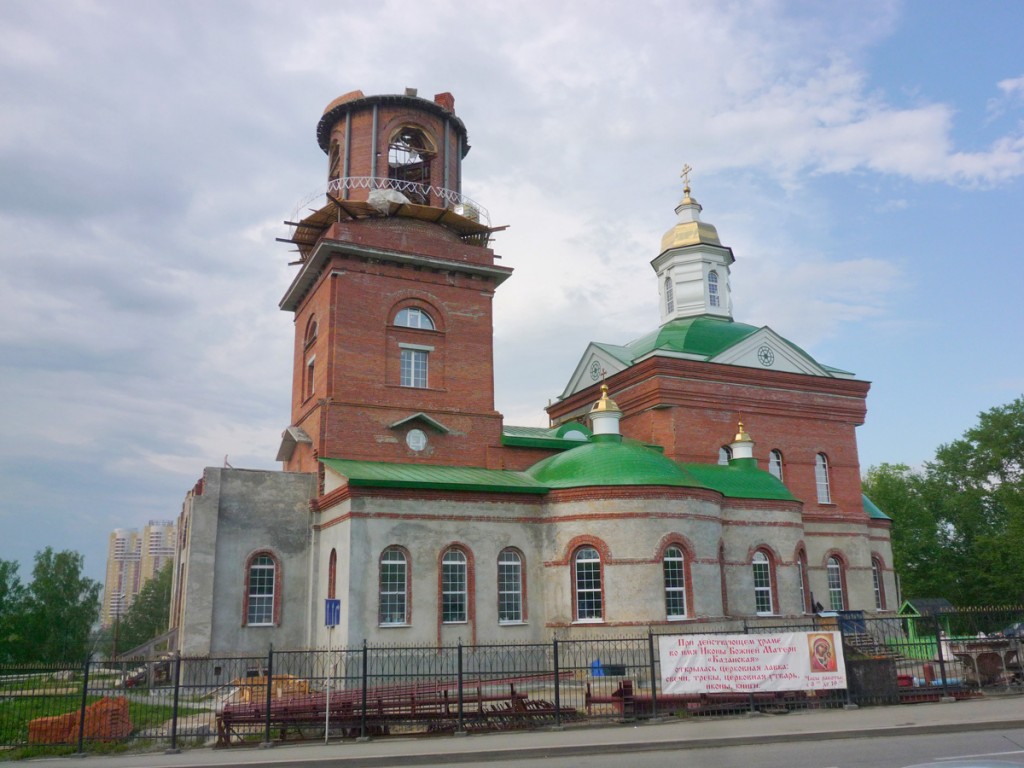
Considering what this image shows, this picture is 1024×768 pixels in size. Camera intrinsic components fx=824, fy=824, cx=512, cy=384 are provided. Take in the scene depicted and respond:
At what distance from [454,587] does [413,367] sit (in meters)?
7.47

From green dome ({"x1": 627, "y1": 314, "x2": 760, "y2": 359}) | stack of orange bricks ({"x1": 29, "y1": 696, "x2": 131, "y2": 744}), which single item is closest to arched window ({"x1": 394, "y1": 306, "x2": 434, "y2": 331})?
green dome ({"x1": 627, "y1": 314, "x2": 760, "y2": 359})

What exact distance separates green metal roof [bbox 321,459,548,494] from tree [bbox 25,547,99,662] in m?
38.3

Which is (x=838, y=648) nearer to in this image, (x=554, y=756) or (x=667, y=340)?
(x=554, y=756)

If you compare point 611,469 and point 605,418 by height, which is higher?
point 605,418

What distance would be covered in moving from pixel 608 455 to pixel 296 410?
38.0ft

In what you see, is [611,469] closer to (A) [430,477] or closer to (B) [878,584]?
(A) [430,477]

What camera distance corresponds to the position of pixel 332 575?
2306 cm

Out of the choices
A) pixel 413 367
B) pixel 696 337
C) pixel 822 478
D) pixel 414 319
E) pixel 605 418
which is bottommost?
pixel 822 478

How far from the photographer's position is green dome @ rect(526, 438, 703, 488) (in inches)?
922

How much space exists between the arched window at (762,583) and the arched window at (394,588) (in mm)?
11518

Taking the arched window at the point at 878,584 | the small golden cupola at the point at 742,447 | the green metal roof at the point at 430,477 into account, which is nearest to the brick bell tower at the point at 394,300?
the green metal roof at the point at 430,477

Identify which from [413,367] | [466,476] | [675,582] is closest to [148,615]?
[413,367]

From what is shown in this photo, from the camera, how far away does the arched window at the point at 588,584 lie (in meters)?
22.9

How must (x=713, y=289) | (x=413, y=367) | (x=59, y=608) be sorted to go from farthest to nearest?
(x=59, y=608)
(x=713, y=289)
(x=413, y=367)
